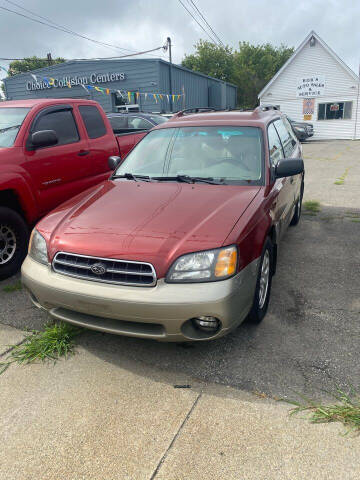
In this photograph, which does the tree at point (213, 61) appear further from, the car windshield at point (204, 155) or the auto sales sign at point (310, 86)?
the car windshield at point (204, 155)

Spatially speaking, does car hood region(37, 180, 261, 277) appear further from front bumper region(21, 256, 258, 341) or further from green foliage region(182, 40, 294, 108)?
green foliage region(182, 40, 294, 108)

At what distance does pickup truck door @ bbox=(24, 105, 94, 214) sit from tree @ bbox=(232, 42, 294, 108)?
42.5 meters

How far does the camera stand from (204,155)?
3.79 metres

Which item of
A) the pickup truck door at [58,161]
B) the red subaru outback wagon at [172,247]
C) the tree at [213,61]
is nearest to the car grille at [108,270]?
the red subaru outback wagon at [172,247]

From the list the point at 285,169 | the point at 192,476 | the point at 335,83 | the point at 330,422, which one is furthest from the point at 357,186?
the point at 335,83

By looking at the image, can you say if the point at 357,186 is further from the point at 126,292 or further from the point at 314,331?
the point at 126,292

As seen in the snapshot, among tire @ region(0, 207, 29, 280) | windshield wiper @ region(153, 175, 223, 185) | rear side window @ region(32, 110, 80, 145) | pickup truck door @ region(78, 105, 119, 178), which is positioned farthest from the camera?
pickup truck door @ region(78, 105, 119, 178)

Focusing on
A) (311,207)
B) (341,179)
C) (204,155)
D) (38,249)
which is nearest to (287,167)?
(204,155)

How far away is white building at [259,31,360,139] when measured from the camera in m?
24.7

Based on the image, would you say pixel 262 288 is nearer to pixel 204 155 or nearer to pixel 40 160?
pixel 204 155

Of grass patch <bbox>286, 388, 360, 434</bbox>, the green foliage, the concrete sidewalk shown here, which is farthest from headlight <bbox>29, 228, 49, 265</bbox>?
the green foliage

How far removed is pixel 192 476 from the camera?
6.27 ft

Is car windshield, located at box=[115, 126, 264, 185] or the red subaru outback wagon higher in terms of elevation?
car windshield, located at box=[115, 126, 264, 185]

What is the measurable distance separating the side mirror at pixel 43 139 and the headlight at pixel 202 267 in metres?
2.78
